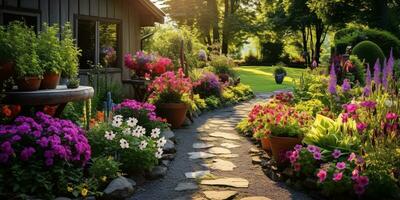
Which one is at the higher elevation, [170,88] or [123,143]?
[170,88]

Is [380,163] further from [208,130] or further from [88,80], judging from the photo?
[88,80]

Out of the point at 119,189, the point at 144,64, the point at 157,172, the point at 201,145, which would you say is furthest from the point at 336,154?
the point at 144,64

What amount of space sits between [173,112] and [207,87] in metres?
4.76

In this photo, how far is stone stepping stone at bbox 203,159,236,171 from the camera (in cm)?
629

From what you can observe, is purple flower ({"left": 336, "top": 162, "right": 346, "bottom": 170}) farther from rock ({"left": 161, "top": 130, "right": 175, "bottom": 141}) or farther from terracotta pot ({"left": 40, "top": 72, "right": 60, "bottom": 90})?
terracotta pot ({"left": 40, "top": 72, "right": 60, "bottom": 90})

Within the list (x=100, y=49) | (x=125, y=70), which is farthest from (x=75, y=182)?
(x=125, y=70)

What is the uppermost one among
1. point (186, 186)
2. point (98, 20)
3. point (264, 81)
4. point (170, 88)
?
point (98, 20)

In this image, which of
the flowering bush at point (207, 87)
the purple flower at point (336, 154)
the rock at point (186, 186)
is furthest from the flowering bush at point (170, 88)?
the purple flower at point (336, 154)

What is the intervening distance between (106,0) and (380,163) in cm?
731

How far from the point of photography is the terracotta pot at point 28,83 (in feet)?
17.4

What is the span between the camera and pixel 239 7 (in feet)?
121

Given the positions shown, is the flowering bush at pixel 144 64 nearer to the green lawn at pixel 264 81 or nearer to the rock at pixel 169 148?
the rock at pixel 169 148

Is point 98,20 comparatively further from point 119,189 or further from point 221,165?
point 119,189

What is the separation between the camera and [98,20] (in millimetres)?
9930
